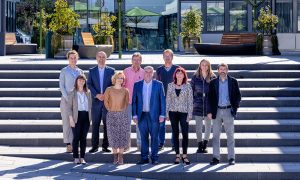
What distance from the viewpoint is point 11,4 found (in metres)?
39.2

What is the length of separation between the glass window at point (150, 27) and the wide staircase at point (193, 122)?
2539cm

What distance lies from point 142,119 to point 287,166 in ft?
9.05

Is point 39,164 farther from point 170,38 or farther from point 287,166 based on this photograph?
point 170,38

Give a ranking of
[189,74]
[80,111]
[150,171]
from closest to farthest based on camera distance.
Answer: [150,171] < [80,111] < [189,74]

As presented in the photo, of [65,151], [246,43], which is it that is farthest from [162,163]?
[246,43]

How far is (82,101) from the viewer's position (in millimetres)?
12922

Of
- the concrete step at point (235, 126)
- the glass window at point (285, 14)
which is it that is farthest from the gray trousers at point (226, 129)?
the glass window at point (285, 14)

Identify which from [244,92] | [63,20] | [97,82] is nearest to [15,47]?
[63,20]

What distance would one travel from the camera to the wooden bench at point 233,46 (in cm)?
3002

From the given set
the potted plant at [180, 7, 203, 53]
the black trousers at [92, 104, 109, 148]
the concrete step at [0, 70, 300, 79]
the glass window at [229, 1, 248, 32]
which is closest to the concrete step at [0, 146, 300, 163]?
the black trousers at [92, 104, 109, 148]

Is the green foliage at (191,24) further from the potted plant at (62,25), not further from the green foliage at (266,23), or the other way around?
the potted plant at (62,25)

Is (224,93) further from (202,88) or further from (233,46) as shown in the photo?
(233,46)

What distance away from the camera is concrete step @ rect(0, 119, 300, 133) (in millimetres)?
14953

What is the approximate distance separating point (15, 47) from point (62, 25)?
9.08 m
